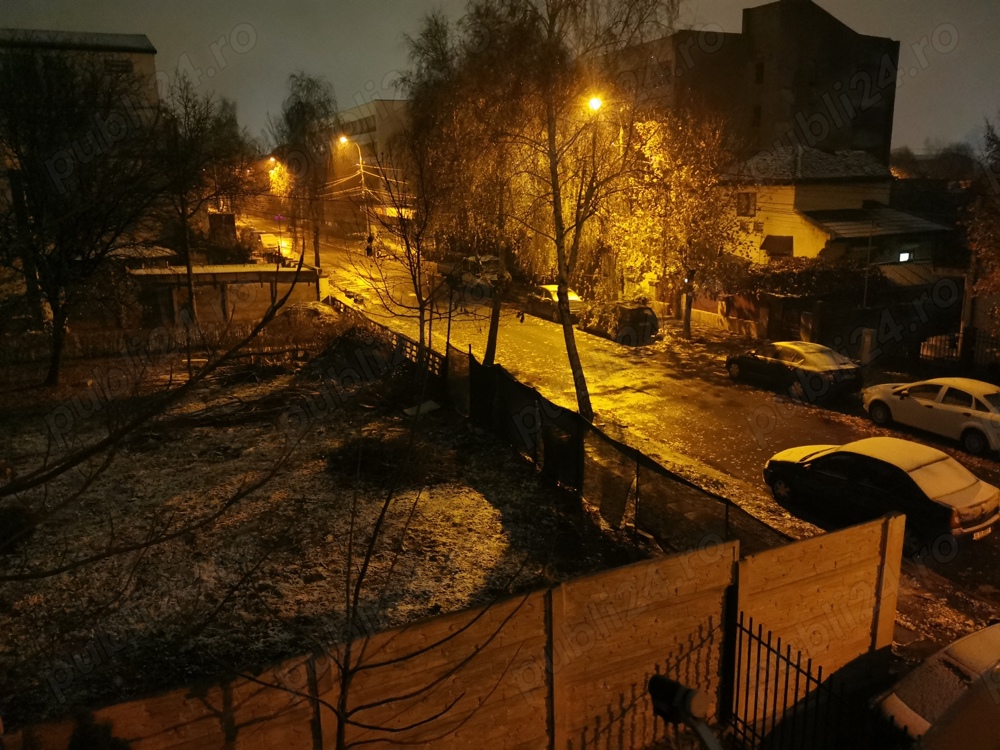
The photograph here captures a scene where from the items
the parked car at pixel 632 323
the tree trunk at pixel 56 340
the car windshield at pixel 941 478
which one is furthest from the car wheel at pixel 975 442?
the tree trunk at pixel 56 340

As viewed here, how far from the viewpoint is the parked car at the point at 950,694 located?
5.09 meters

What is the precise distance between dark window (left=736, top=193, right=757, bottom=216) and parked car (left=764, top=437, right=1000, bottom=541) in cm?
2377

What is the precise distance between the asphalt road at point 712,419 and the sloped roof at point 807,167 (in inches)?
384

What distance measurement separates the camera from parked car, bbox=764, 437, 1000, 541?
32.0 ft

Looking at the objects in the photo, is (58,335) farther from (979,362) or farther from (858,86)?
(858,86)

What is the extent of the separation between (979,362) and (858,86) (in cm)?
3032

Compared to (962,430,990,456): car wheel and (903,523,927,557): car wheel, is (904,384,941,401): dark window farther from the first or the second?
(903,523,927,557): car wheel

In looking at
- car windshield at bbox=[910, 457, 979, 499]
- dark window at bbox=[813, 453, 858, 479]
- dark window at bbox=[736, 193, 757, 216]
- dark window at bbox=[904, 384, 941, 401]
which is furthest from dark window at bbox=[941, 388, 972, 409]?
dark window at bbox=[736, 193, 757, 216]

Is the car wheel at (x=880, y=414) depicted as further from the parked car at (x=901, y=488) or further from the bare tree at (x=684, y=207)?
the bare tree at (x=684, y=207)

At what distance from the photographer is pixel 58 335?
18.4 m

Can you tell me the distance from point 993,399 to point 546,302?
18148 millimetres

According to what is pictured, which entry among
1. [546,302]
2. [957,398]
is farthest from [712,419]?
[546,302]

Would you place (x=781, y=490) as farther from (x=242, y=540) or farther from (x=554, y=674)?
(x=242, y=540)

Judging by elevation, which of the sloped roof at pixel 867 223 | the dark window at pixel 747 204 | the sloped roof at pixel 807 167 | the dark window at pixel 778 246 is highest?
the sloped roof at pixel 807 167
